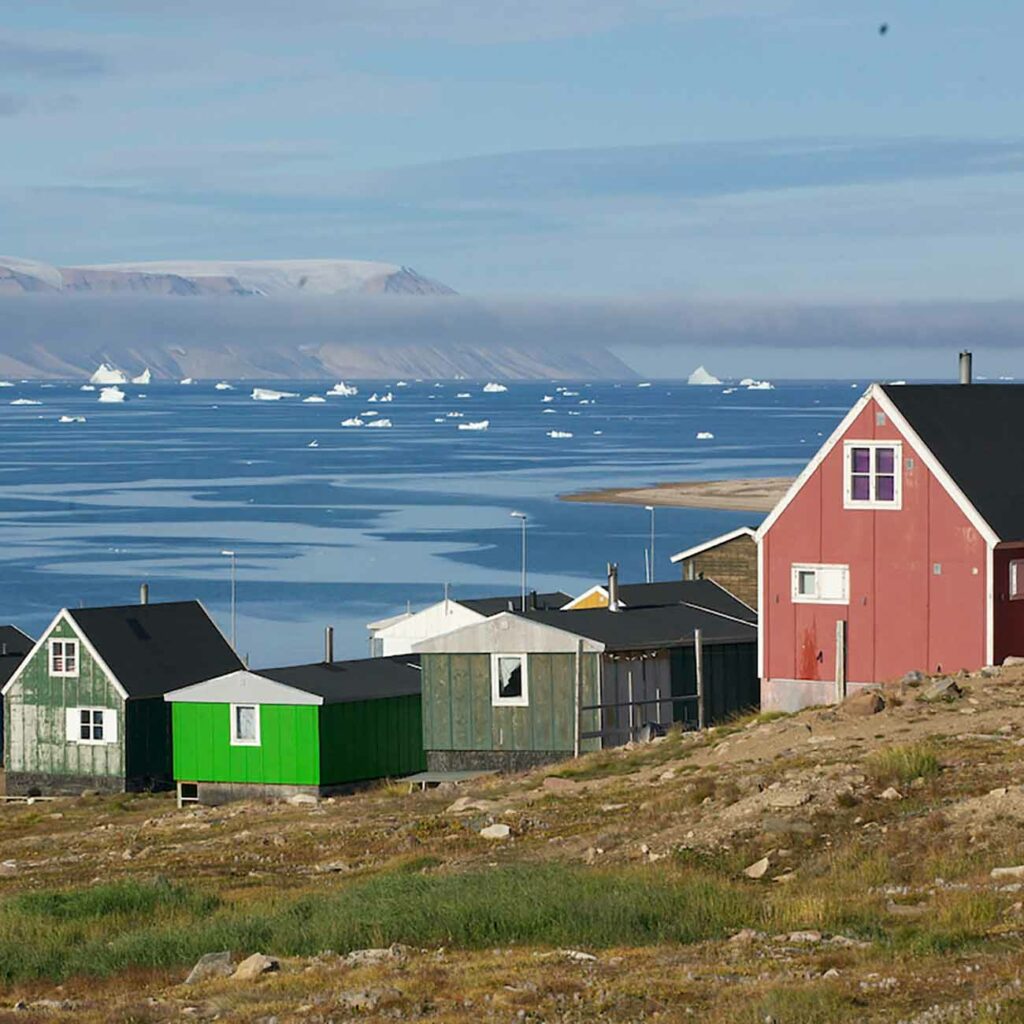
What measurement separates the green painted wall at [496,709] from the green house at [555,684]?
2 centimetres

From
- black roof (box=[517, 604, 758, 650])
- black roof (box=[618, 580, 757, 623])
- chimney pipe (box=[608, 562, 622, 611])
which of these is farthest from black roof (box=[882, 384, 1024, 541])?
black roof (box=[618, 580, 757, 623])

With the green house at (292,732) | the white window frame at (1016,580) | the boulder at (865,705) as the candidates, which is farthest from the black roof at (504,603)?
the boulder at (865,705)

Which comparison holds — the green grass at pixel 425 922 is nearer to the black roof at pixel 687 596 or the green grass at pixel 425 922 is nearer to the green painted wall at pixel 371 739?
the green painted wall at pixel 371 739

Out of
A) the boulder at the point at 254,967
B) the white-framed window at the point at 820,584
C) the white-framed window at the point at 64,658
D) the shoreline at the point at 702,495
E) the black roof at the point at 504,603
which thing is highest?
the shoreline at the point at 702,495

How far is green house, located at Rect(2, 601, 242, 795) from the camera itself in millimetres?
52531

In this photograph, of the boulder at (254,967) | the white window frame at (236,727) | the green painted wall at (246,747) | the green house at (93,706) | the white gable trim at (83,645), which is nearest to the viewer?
the boulder at (254,967)

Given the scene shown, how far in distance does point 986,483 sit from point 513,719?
35.8 ft

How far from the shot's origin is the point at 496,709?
152 feet

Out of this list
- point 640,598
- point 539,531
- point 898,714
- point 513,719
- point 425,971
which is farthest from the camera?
point 539,531

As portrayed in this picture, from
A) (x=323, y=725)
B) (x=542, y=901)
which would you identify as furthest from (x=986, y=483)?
(x=542, y=901)

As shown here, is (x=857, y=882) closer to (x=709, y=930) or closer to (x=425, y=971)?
(x=709, y=930)

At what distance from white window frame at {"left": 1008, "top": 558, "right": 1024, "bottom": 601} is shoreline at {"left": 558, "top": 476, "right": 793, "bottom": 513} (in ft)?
309

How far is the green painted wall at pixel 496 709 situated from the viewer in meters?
45.5

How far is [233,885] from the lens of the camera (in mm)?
27875
